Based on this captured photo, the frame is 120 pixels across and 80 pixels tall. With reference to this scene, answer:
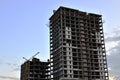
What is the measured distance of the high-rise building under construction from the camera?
176m

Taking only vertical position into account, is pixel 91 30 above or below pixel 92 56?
above

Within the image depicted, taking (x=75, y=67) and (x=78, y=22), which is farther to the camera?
(x=78, y=22)

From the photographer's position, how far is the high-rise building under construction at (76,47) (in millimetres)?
175500

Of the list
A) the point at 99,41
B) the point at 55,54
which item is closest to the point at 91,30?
the point at 99,41

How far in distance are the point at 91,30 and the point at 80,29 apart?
11605 millimetres

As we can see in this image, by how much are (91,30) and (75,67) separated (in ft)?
123

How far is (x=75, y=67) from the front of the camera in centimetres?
17662

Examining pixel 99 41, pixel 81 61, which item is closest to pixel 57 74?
pixel 81 61

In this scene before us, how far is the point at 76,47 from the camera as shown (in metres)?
183

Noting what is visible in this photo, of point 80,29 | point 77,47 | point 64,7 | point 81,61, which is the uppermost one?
point 64,7

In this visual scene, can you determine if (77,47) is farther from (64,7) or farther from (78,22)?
(64,7)

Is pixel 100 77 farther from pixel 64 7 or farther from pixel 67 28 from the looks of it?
pixel 64 7

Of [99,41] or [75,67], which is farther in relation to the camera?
[99,41]

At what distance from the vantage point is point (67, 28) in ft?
606
